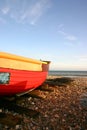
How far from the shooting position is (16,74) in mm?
11180

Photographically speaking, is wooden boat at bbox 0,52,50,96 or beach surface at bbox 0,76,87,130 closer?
beach surface at bbox 0,76,87,130

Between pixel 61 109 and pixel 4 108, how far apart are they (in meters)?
2.84

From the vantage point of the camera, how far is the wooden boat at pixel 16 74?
408 inches

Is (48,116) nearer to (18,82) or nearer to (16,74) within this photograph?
(16,74)

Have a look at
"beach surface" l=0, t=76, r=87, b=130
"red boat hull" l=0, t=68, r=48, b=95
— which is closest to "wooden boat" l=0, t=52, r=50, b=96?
"red boat hull" l=0, t=68, r=48, b=95

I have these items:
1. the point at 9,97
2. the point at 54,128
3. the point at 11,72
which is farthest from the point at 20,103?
the point at 54,128

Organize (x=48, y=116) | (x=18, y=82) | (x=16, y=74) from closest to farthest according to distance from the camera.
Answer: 1. (x=48, y=116)
2. (x=16, y=74)
3. (x=18, y=82)

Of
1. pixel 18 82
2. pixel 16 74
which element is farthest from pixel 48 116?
pixel 18 82

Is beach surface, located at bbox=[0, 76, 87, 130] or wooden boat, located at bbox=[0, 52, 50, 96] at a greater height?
wooden boat, located at bbox=[0, 52, 50, 96]

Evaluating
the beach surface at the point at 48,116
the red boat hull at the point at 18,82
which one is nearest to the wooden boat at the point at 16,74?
the red boat hull at the point at 18,82

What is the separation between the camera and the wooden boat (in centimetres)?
1035

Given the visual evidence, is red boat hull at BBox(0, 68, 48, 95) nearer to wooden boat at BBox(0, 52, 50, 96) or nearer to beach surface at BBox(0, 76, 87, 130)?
wooden boat at BBox(0, 52, 50, 96)

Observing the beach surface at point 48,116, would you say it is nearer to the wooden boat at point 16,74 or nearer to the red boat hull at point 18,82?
the red boat hull at point 18,82

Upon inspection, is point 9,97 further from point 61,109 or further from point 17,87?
point 61,109
